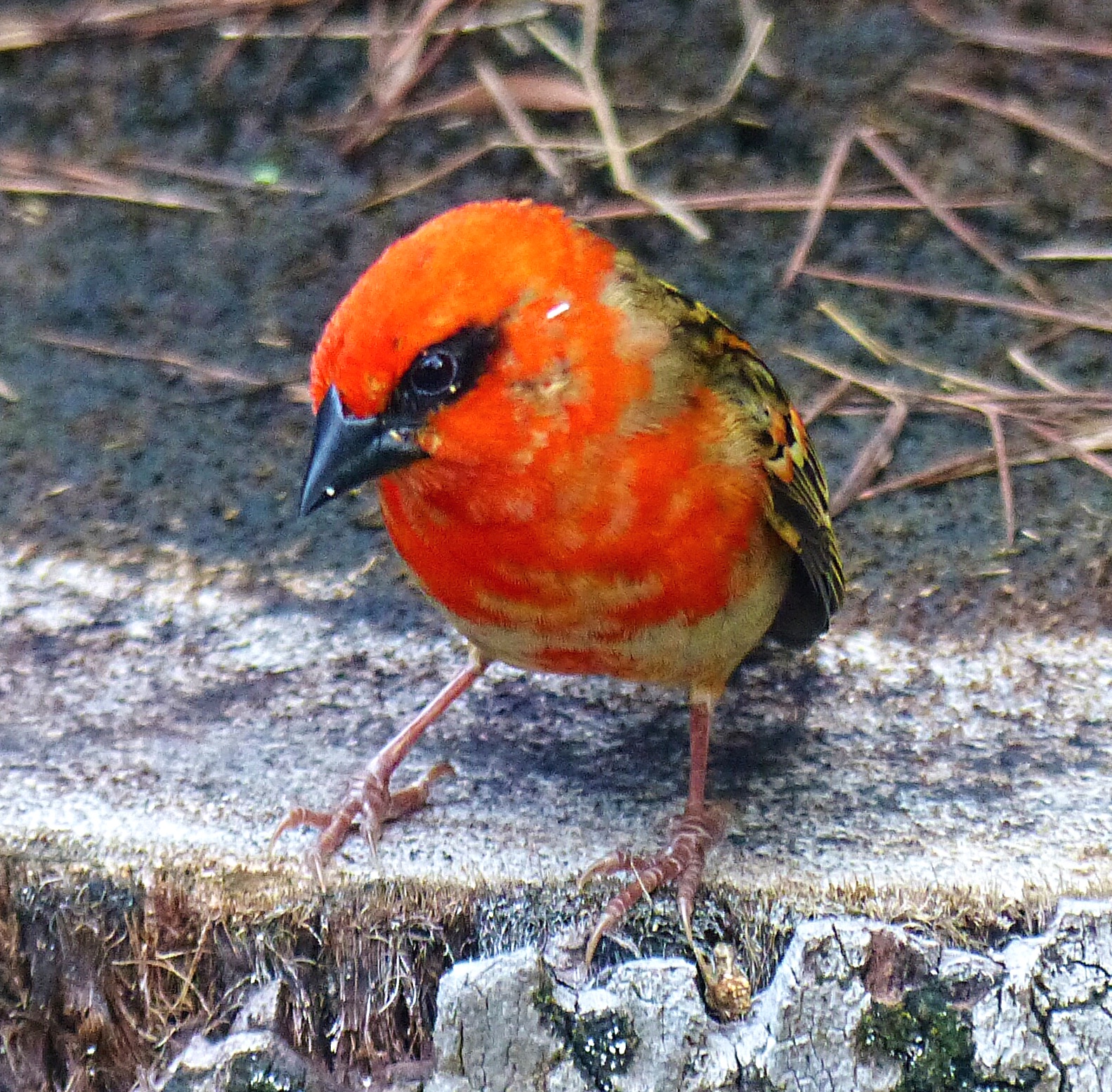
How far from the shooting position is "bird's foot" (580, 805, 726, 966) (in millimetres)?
2611

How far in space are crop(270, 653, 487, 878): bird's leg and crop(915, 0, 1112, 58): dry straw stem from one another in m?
2.84

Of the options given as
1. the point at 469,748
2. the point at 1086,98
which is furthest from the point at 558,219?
the point at 1086,98

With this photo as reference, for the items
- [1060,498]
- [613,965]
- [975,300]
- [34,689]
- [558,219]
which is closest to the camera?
[613,965]

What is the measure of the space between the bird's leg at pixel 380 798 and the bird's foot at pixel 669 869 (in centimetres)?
39

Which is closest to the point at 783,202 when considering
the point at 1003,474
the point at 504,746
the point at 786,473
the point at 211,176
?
the point at 1003,474

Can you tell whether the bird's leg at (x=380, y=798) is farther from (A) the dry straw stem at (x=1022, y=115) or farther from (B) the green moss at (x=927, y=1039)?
(A) the dry straw stem at (x=1022, y=115)

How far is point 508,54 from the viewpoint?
195 inches

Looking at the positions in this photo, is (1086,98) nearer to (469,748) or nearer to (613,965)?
(469,748)

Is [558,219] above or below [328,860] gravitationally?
above

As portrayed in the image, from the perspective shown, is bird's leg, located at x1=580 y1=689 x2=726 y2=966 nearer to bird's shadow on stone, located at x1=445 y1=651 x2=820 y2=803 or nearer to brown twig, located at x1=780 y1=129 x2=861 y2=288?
bird's shadow on stone, located at x1=445 y1=651 x2=820 y2=803

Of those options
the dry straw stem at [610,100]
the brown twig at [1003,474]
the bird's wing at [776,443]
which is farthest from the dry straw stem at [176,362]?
the brown twig at [1003,474]

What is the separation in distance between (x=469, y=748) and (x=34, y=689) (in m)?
0.89

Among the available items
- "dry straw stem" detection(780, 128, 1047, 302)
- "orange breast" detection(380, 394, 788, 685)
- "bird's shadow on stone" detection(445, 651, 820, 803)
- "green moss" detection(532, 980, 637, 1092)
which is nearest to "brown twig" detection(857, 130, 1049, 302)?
"dry straw stem" detection(780, 128, 1047, 302)

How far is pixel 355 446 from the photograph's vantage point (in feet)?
8.63
